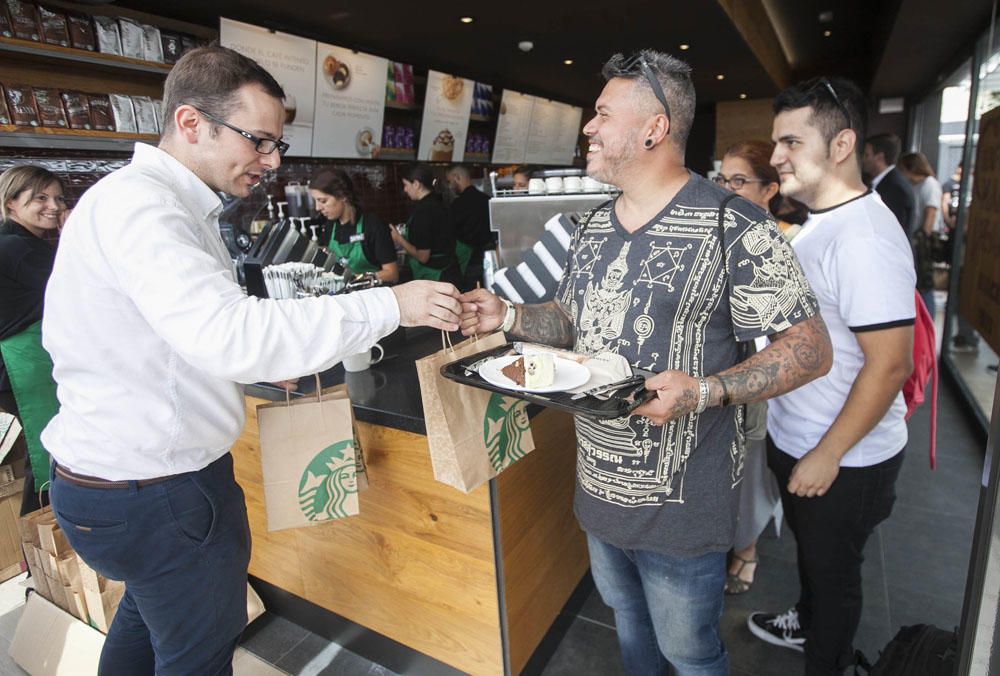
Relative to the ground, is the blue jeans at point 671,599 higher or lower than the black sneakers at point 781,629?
higher

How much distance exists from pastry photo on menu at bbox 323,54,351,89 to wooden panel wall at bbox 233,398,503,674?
3721mm

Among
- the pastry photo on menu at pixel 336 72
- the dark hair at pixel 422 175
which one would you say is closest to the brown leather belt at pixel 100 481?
the dark hair at pixel 422 175

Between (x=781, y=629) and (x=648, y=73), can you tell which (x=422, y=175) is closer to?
(x=648, y=73)

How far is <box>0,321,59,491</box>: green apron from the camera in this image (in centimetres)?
280

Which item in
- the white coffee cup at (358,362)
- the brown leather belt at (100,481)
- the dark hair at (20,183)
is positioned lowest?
the brown leather belt at (100,481)

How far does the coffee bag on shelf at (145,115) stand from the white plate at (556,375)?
139 inches

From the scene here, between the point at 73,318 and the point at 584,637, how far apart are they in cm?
197

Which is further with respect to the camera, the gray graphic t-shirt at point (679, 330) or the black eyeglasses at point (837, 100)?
the black eyeglasses at point (837, 100)

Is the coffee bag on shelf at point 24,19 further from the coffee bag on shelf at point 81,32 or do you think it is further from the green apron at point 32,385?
the green apron at point 32,385

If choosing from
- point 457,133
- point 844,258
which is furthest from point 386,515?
point 457,133

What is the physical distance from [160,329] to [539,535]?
1.37m

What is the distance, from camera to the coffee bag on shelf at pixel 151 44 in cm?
376

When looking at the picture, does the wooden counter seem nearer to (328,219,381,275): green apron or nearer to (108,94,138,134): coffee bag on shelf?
(328,219,381,275): green apron

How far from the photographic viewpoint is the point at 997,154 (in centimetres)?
323
